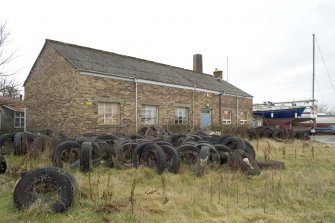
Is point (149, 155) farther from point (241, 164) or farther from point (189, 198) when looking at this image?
point (189, 198)

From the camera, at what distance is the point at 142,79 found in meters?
18.5

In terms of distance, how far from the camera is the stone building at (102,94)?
15.7 metres

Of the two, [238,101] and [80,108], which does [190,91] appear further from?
[80,108]

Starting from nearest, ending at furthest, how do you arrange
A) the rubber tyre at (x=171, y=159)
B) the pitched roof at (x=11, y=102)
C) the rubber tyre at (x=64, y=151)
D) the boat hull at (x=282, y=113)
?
1. the rubber tyre at (x=171, y=159)
2. the rubber tyre at (x=64, y=151)
3. the pitched roof at (x=11, y=102)
4. the boat hull at (x=282, y=113)

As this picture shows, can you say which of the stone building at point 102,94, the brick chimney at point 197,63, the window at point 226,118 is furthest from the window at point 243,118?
the brick chimney at point 197,63

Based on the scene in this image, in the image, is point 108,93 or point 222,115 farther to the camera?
point 222,115

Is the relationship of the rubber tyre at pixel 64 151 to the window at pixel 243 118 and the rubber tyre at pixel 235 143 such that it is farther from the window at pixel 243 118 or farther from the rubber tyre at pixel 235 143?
the window at pixel 243 118

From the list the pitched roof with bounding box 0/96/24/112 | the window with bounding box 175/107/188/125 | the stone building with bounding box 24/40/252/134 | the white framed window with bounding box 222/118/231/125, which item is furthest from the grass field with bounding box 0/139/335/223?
the white framed window with bounding box 222/118/231/125

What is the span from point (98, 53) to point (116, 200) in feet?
51.4

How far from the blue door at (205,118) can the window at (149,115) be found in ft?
16.8

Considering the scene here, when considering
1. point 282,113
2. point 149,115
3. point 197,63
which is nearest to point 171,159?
point 149,115

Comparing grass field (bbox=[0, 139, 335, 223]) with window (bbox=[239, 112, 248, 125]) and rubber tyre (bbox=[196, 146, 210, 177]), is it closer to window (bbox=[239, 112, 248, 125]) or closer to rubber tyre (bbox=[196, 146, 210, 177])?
rubber tyre (bbox=[196, 146, 210, 177])

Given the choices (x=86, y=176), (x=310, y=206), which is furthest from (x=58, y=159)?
(x=310, y=206)

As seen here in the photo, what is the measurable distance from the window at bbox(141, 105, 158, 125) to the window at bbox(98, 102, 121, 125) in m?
1.94
